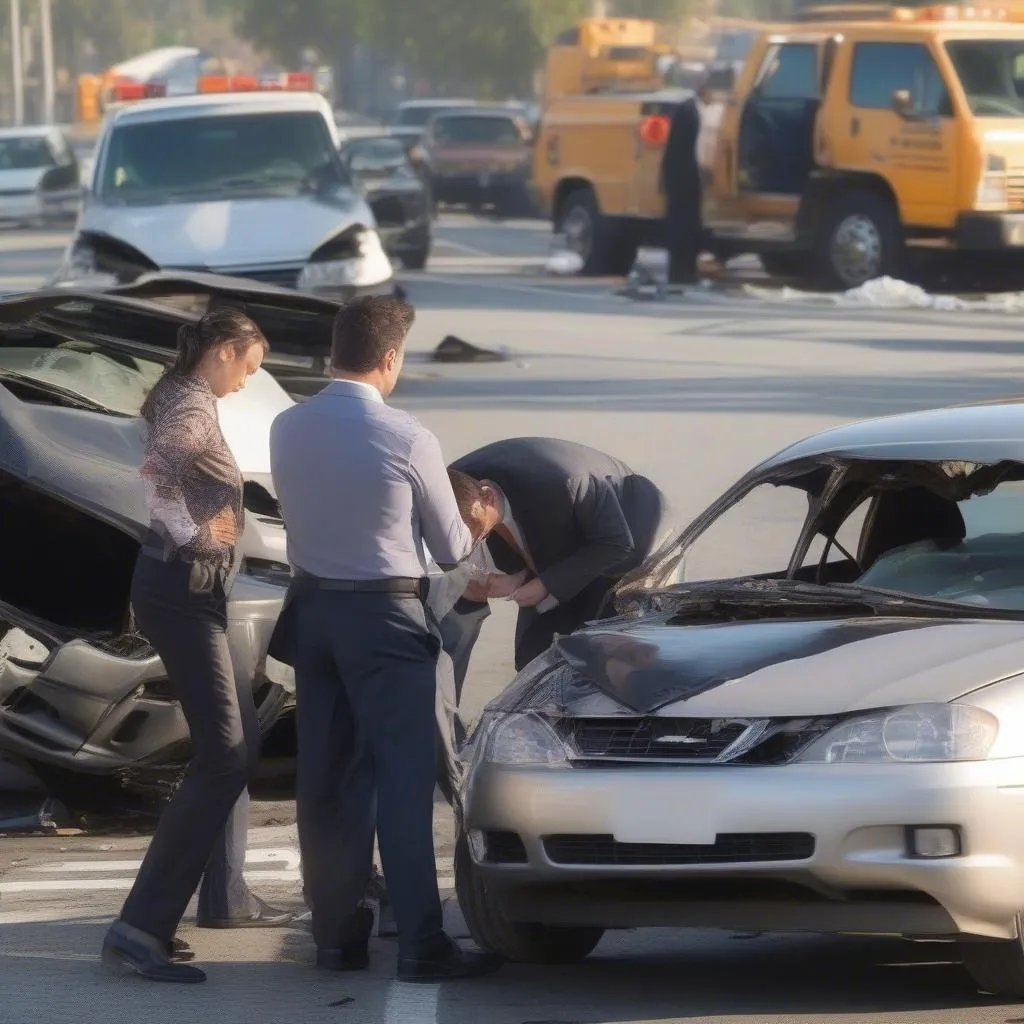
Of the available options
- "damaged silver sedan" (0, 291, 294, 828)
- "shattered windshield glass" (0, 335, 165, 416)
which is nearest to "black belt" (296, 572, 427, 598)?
"damaged silver sedan" (0, 291, 294, 828)

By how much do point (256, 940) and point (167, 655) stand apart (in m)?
0.87

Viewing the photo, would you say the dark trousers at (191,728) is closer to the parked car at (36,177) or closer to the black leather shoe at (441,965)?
the black leather shoe at (441,965)

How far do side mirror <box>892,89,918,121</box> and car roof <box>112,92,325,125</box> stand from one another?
649 centimetres

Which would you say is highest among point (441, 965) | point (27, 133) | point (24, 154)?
point (441, 965)

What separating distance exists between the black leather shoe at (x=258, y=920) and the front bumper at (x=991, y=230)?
1725 cm

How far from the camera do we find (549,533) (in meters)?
7.18

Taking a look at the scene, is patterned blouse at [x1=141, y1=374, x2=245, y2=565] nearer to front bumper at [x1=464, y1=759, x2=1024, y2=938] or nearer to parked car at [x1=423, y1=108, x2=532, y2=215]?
front bumper at [x1=464, y1=759, x2=1024, y2=938]

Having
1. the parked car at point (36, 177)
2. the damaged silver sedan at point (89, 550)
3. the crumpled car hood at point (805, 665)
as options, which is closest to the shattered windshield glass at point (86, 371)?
the damaged silver sedan at point (89, 550)

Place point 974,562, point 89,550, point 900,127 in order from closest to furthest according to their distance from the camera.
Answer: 1. point 974,562
2. point 89,550
3. point 900,127

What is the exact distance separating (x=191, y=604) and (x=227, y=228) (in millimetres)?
12201

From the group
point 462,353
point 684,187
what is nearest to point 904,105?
point 684,187

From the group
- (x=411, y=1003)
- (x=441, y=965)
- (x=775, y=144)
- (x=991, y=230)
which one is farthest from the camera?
(x=775, y=144)

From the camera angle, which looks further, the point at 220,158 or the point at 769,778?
the point at 220,158

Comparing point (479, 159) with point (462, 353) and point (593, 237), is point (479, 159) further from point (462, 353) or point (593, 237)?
point (462, 353)
